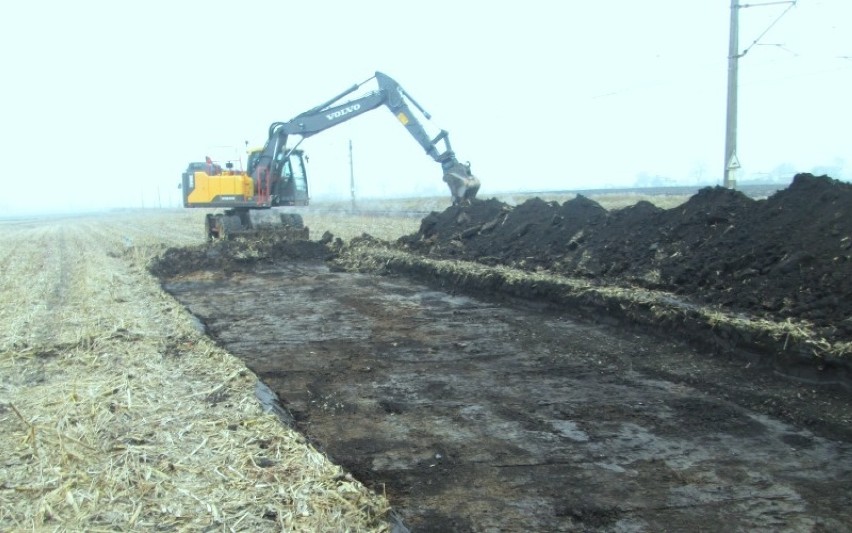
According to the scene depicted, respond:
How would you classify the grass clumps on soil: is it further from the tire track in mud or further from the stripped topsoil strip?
the tire track in mud

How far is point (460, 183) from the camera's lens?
54.0ft

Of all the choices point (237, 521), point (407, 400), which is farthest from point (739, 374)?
point (237, 521)

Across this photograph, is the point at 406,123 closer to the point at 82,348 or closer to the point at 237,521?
the point at 82,348

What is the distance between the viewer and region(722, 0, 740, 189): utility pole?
13266 mm

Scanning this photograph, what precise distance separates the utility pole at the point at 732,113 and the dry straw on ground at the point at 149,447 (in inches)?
→ 424

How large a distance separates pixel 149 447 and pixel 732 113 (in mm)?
12944

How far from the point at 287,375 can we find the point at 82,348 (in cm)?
248

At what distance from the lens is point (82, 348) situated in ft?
23.3

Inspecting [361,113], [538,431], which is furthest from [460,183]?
[538,431]

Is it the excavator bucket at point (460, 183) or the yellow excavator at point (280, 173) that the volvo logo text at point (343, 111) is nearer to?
the yellow excavator at point (280, 173)

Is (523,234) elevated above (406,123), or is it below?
below

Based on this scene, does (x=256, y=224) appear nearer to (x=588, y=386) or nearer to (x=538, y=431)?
(x=588, y=386)

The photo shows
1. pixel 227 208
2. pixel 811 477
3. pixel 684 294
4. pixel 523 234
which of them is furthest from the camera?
pixel 227 208

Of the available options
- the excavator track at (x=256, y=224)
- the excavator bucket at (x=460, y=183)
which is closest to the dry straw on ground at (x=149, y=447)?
the excavator bucket at (x=460, y=183)
